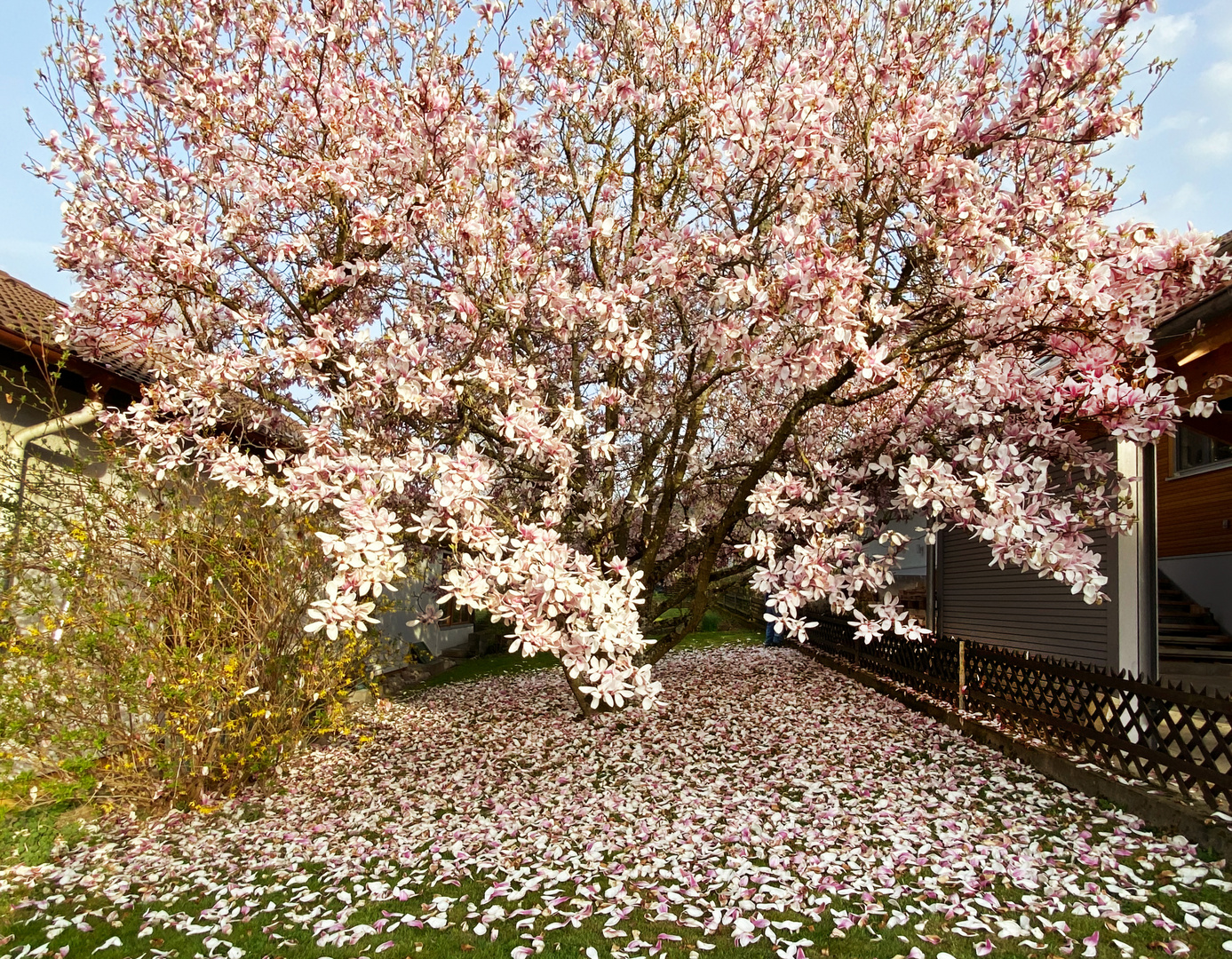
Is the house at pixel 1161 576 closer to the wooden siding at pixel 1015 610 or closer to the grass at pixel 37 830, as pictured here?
the wooden siding at pixel 1015 610

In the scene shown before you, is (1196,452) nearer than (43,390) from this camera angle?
No

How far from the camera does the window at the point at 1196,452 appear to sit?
1080cm

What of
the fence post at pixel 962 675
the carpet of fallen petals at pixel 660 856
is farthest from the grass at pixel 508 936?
the fence post at pixel 962 675

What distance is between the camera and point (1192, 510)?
36.8 ft

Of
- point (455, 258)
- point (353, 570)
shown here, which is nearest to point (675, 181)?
point (455, 258)

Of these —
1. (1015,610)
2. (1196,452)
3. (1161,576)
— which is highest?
(1196,452)

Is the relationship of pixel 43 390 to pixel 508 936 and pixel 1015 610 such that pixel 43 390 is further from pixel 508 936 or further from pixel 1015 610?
pixel 1015 610

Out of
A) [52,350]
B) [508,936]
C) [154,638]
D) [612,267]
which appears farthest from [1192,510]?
[52,350]

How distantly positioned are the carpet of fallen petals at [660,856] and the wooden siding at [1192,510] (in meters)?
5.78

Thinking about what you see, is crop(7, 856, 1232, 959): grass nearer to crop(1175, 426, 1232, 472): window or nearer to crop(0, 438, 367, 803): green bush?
crop(0, 438, 367, 803): green bush

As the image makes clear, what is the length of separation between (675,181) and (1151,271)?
403 cm

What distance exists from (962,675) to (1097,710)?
2.25 metres

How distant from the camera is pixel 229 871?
529 centimetres

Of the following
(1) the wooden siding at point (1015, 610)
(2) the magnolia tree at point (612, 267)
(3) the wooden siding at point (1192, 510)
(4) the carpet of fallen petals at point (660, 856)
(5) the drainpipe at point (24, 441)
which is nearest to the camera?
(4) the carpet of fallen petals at point (660, 856)
